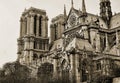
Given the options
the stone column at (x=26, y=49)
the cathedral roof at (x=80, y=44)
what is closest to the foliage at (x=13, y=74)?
the cathedral roof at (x=80, y=44)

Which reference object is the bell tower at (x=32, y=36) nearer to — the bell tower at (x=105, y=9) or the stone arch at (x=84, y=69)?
the bell tower at (x=105, y=9)

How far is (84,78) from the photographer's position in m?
59.2

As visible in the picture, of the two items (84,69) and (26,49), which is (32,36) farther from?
(84,69)

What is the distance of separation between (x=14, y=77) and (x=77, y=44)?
14965mm

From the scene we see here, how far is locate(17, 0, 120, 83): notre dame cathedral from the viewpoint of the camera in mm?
59094

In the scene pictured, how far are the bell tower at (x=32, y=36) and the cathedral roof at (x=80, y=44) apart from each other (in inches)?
913

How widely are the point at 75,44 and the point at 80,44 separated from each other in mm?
2163

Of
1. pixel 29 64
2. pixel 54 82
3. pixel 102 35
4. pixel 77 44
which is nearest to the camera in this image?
pixel 54 82

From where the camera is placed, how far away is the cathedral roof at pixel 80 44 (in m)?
64.6

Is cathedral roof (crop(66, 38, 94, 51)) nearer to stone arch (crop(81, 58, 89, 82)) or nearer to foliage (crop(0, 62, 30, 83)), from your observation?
stone arch (crop(81, 58, 89, 82))

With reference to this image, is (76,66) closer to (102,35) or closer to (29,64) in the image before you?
(102,35)

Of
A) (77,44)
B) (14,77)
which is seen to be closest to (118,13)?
(77,44)

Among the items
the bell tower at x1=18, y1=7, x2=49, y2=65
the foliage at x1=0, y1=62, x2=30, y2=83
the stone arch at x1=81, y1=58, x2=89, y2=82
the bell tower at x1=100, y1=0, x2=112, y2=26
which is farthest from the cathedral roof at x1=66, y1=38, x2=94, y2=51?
the bell tower at x1=18, y1=7, x2=49, y2=65

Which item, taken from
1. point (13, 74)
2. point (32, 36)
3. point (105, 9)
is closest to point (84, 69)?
point (13, 74)
